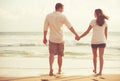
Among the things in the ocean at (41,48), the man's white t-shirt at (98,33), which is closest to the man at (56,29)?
the man's white t-shirt at (98,33)

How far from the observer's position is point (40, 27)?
5.51m

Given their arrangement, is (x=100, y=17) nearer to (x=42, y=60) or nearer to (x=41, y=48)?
(x=42, y=60)

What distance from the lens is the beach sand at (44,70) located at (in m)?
3.75

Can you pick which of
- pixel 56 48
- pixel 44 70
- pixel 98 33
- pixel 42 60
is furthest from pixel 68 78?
pixel 42 60

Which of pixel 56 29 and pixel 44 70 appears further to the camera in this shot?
pixel 44 70

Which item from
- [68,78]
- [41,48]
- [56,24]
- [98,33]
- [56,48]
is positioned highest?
[56,24]

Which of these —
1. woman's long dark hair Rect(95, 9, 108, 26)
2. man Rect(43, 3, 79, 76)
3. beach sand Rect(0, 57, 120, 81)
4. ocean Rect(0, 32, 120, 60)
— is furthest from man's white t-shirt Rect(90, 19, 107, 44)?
ocean Rect(0, 32, 120, 60)

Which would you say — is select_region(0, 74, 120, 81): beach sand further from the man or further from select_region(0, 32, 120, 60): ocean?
select_region(0, 32, 120, 60): ocean

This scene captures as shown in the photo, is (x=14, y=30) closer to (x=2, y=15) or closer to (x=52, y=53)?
(x=2, y=15)

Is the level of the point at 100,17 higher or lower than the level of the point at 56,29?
higher

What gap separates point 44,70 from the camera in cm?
438

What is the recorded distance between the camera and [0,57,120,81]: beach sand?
3750 mm

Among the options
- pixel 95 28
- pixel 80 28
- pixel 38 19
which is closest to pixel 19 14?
pixel 38 19

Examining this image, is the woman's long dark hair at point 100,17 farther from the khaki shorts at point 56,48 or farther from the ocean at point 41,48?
the ocean at point 41,48
